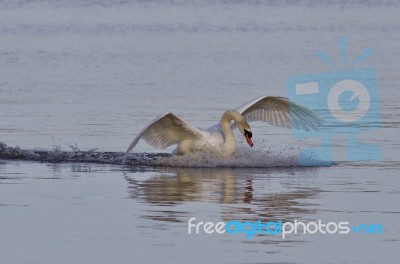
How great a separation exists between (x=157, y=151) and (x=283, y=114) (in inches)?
70.6

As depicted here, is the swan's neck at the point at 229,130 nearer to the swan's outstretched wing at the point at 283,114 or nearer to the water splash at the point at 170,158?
the water splash at the point at 170,158

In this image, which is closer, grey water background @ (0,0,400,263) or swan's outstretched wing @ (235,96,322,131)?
grey water background @ (0,0,400,263)

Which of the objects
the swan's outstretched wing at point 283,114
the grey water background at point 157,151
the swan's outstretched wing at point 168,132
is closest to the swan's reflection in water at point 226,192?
the grey water background at point 157,151

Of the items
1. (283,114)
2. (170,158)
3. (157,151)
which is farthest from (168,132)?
(283,114)

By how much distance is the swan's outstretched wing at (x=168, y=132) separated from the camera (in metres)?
16.4

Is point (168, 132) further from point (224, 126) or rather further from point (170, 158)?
point (224, 126)

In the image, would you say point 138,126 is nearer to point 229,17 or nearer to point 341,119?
point 341,119

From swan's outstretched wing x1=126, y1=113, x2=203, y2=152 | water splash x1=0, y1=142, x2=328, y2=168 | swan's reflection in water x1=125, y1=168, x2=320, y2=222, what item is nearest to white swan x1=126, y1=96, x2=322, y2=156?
swan's outstretched wing x1=126, y1=113, x2=203, y2=152

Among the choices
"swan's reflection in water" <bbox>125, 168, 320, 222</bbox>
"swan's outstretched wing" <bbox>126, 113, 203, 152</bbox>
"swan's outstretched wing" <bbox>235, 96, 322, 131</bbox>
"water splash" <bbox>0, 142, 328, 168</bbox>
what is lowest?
"swan's reflection in water" <bbox>125, 168, 320, 222</bbox>

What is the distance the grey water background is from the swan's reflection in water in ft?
0.07

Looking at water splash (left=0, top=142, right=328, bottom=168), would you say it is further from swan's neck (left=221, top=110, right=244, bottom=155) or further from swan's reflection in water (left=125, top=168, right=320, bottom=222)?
swan's reflection in water (left=125, top=168, right=320, bottom=222)

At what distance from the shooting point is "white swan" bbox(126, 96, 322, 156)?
53.6ft

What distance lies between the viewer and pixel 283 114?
58.4 feet

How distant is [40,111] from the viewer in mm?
21484
